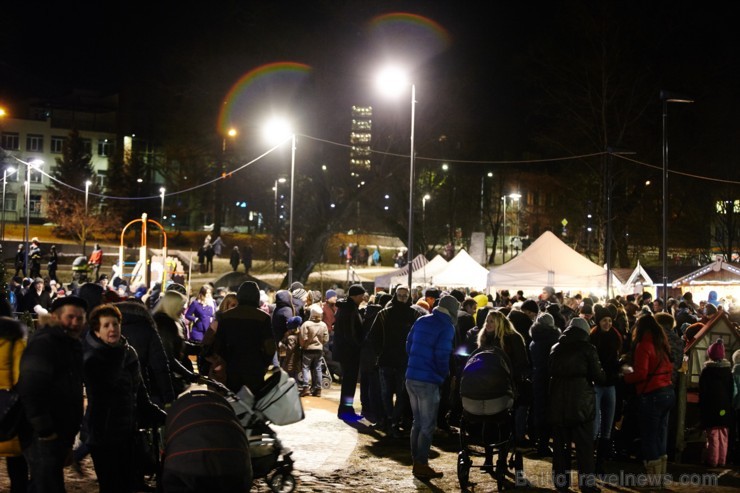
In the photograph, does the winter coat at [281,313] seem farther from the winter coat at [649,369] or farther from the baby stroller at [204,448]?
the baby stroller at [204,448]

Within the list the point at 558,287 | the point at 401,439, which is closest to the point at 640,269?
the point at 558,287

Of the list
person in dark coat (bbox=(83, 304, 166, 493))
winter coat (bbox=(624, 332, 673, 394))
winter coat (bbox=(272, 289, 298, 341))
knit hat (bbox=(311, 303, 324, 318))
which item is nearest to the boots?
winter coat (bbox=(624, 332, 673, 394))

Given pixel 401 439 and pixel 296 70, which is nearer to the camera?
pixel 401 439

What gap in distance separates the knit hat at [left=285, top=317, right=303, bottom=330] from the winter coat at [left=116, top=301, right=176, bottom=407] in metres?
7.30

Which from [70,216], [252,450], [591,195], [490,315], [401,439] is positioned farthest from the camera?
[70,216]

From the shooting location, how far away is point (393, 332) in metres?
11.4

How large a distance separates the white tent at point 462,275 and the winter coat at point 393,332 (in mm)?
16881

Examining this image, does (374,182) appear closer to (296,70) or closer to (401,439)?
(296,70)

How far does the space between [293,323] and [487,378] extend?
7.19 m

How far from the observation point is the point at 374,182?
3972 cm

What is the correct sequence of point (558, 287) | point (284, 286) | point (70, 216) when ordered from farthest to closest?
point (70, 216) < point (284, 286) < point (558, 287)

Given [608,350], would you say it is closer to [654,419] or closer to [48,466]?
[654,419]

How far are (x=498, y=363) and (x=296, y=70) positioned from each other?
31363 mm

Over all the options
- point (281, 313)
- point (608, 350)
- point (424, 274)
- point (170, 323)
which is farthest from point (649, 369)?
point (424, 274)
